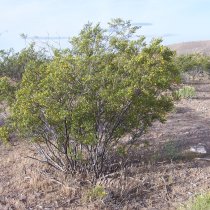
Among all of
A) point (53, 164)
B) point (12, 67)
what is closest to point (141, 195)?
point (53, 164)

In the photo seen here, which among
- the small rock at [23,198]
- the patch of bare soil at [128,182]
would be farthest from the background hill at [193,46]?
the small rock at [23,198]

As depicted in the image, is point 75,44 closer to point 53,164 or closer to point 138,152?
point 53,164

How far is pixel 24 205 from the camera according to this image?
6.82 meters

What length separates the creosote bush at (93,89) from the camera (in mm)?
6551

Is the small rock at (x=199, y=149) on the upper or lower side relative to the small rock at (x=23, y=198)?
upper

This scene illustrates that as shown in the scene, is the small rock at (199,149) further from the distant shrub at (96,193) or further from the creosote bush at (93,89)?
the distant shrub at (96,193)

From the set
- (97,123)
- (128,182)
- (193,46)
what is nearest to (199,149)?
(128,182)

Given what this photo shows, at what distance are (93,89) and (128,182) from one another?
1.67m

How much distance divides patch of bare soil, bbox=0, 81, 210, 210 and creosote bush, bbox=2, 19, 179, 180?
0.56 meters

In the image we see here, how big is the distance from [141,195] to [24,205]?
6.08ft

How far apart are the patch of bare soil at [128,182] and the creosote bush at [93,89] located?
0.56 m

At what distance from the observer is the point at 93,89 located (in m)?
6.66

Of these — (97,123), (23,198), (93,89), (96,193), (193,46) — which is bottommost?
A: (193,46)

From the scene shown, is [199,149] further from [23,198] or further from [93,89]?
[23,198]
